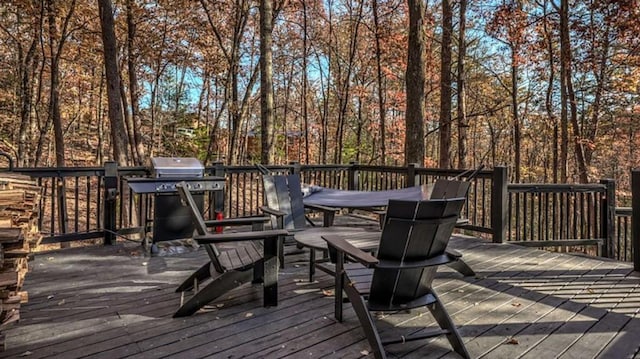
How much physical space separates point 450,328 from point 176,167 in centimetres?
358

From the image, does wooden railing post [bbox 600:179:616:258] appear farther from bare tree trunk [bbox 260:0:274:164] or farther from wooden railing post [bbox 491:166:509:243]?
bare tree trunk [bbox 260:0:274:164]

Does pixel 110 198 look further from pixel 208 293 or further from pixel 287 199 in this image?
pixel 208 293

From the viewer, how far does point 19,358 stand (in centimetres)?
209

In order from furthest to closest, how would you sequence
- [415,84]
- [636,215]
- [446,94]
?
[446,94]
[415,84]
[636,215]

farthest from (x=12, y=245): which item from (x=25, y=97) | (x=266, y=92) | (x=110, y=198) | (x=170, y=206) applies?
(x=25, y=97)

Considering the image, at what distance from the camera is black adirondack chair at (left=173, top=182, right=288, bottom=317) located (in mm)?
2682

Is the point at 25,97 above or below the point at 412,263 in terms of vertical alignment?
above

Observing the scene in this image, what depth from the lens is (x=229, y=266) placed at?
276 centimetres

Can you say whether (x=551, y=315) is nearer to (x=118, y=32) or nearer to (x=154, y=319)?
(x=154, y=319)

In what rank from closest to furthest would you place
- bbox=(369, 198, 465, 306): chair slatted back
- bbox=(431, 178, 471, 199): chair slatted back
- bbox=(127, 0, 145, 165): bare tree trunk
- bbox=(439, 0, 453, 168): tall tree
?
bbox=(369, 198, 465, 306): chair slatted back < bbox=(431, 178, 471, 199): chair slatted back < bbox=(439, 0, 453, 168): tall tree < bbox=(127, 0, 145, 165): bare tree trunk

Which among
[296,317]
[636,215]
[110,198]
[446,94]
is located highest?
[446,94]

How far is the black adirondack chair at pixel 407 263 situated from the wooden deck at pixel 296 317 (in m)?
0.20

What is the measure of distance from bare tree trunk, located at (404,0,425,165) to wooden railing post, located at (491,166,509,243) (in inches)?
74.3

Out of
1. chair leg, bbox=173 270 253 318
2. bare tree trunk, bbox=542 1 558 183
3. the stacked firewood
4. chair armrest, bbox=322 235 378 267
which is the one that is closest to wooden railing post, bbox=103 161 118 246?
the stacked firewood
